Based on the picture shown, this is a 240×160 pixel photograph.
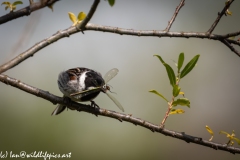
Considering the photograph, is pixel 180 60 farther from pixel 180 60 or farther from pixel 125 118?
pixel 125 118

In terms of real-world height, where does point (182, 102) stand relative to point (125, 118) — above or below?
above

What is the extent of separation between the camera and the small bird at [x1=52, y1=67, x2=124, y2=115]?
2.26 m

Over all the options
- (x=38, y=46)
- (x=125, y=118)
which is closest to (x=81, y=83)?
(x=38, y=46)

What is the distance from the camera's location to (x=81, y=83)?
2490 mm

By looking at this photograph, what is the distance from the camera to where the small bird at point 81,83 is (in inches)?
89.0

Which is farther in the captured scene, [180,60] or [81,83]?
[81,83]

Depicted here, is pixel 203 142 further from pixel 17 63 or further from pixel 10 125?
pixel 10 125

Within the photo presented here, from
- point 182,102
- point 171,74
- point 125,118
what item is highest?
point 171,74

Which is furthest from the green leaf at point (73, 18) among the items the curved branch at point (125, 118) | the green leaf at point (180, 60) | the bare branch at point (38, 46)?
the green leaf at point (180, 60)

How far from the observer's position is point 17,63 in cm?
174

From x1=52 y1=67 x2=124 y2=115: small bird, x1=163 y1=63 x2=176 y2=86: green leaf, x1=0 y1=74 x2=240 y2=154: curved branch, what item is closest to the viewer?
x1=0 y1=74 x2=240 y2=154: curved branch

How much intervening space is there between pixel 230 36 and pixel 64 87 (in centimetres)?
132

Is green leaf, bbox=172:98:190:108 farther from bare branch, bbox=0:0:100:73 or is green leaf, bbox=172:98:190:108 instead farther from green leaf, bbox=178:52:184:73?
bare branch, bbox=0:0:100:73

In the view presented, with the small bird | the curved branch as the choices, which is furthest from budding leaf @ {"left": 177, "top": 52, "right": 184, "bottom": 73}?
the small bird
